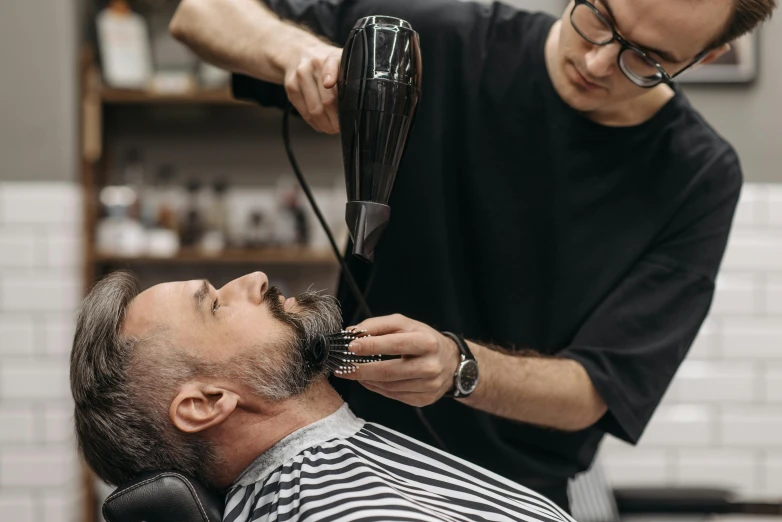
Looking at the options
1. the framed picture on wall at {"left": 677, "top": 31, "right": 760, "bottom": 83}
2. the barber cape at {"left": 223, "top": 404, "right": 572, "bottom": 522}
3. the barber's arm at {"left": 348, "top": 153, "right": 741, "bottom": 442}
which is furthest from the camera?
the framed picture on wall at {"left": 677, "top": 31, "right": 760, "bottom": 83}

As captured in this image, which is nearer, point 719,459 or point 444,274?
point 444,274

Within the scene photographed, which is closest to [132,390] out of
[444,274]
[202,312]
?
[202,312]

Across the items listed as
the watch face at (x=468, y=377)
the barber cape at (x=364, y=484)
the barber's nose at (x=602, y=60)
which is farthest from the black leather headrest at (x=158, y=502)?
the barber's nose at (x=602, y=60)

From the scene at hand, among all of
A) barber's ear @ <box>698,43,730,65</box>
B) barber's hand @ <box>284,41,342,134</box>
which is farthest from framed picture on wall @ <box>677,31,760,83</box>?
barber's hand @ <box>284,41,342,134</box>

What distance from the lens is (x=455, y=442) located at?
1.63m

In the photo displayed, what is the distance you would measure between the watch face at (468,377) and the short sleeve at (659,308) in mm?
371

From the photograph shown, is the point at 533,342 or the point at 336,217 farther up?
the point at 533,342

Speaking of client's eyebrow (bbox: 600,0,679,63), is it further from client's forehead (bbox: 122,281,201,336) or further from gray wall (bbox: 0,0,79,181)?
gray wall (bbox: 0,0,79,181)

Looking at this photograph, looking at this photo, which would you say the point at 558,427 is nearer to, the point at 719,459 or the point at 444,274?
the point at 444,274

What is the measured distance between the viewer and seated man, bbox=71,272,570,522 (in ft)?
4.24

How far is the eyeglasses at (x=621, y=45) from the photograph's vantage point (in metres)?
1.39

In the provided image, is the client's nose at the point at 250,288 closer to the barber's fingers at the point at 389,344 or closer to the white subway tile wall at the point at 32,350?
the barber's fingers at the point at 389,344

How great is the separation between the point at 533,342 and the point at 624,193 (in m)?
0.36

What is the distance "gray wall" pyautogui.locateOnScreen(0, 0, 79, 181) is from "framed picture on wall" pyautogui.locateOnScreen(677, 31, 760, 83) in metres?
2.35
